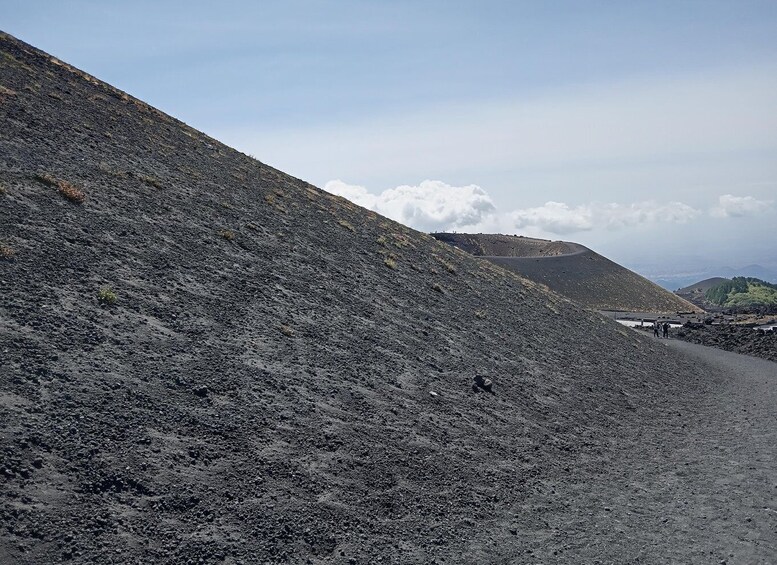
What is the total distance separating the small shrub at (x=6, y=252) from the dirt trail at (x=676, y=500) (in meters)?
13.7

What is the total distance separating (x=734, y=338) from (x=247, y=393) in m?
53.8

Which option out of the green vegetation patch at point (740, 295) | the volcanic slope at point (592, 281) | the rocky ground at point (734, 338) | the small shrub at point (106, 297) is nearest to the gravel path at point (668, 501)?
the small shrub at point (106, 297)

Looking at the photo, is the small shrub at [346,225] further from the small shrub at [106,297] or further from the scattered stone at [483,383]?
the small shrub at [106,297]

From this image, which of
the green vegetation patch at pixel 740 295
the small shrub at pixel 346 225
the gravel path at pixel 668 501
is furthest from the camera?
the green vegetation patch at pixel 740 295

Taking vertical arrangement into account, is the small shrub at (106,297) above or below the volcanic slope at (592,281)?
below

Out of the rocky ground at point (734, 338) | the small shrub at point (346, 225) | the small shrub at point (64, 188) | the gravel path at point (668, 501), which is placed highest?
the small shrub at point (346, 225)

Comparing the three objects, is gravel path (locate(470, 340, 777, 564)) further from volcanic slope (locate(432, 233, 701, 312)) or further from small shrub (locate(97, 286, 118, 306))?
volcanic slope (locate(432, 233, 701, 312))

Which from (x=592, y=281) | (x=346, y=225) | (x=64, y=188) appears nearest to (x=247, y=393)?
(x=64, y=188)

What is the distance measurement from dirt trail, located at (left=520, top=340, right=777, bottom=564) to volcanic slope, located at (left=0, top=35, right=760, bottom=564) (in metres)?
0.18

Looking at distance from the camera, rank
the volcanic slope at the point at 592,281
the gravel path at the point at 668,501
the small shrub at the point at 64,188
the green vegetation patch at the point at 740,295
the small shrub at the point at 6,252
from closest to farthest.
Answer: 1. the gravel path at the point at 668,501
2. the small shrub at the point at 6,252
3. the small shrub at the point at 64,188
4. the volcanic slope at the point at 592,281
5. the green vegetation patch at the point at 740,295

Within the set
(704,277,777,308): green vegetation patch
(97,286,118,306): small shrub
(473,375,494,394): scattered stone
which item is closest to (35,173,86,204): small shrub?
(97,286,118,306): small shrub

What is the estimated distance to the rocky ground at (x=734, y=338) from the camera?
159 ft

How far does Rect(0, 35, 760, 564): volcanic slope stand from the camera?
9414mm

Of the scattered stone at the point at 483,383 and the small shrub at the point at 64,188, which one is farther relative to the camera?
the scattered stone at the point at 483,383
